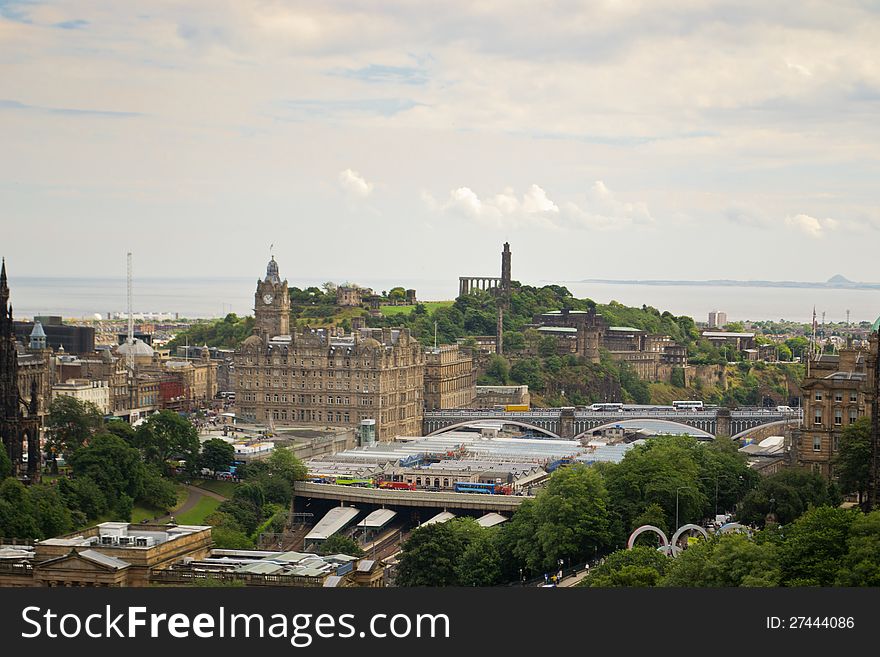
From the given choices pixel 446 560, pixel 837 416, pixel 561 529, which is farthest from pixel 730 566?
A: pixel 837 416

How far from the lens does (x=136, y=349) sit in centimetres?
Result: 12219

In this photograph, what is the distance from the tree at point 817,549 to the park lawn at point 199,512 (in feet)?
104

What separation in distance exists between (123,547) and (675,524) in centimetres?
2126

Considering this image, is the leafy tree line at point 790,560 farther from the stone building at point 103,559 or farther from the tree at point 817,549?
the stone building at point 103,559

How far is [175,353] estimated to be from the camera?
138 meters

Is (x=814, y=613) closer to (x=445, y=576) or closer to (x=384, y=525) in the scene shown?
(x=445, y=576)

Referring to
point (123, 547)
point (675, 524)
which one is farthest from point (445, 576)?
point (123, 547)

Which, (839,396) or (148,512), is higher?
(839,396)

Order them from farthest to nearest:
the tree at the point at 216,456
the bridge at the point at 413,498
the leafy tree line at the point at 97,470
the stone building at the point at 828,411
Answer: the tree at the point at 216,456 < the bridge at the point at 413,498 < the stone building at the point at 828,411 < the leafy tree line at the point at 97,470

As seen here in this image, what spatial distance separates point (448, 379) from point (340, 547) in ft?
177

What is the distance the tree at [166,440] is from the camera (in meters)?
75.1

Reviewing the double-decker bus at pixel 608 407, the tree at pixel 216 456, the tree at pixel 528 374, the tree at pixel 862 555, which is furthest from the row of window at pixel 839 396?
the tree at pixel 528 374

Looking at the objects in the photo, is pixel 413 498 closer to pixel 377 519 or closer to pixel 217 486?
pixel 377 519

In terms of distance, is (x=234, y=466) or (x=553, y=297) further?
(x=553, y=297)
